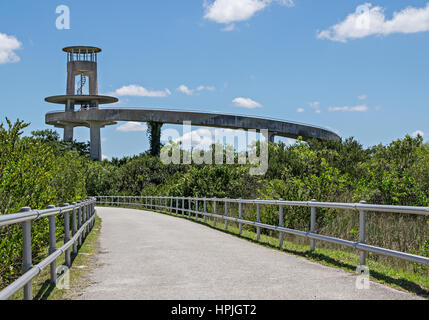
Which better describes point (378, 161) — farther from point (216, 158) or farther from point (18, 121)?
point (18, 121)

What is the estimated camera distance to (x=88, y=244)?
43.5ft

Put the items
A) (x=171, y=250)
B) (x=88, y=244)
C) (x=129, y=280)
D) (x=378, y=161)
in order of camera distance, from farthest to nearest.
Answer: (x=378, y=161), (x=88, y=244), (x=171, y=250), (x=129, y=280)

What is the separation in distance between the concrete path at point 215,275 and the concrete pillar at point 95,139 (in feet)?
244

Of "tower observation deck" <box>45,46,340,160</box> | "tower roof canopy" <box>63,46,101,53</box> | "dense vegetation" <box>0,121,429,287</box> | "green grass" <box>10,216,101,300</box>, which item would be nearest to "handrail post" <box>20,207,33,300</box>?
"green grass" <box>10,216,101,300</box>

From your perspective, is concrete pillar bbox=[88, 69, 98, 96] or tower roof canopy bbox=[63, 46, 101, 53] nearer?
tower roof canopy bbox=[63, 46, 101, 53]

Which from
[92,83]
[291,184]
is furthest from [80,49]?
[291,184]

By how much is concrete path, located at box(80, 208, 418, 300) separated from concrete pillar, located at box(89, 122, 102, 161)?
74306 millimetres

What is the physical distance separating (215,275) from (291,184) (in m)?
9.71

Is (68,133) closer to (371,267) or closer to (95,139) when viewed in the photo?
(95,139)

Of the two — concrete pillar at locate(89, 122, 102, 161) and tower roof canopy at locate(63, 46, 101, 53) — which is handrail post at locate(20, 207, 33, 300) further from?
tower roof canopy at locate(63, 46, 101, 53)

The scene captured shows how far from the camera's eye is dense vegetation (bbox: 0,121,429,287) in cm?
1060

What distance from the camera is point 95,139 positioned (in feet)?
278
